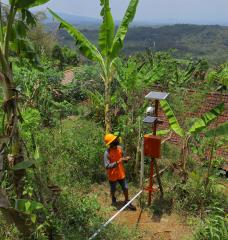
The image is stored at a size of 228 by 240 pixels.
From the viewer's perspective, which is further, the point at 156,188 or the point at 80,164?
the point at 80,164

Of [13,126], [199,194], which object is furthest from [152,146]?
[13,126]

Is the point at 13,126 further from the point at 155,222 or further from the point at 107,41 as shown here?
the point at 107,41

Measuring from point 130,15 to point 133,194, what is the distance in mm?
4013

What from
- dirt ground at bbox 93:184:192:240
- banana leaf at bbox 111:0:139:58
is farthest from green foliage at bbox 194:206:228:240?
banana leaf at bbox 111:0:139:58

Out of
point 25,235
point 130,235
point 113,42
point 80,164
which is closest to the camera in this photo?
point 25,235

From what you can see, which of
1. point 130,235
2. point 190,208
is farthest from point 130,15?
point 130,235

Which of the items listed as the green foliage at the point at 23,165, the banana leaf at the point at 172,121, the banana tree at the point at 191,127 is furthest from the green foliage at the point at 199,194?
the green foliage at the point at 23,165

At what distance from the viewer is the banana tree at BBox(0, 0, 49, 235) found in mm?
4199

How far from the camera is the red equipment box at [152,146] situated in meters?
6.20

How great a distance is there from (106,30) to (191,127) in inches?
119

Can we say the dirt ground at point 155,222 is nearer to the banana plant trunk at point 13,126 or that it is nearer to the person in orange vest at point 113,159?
the person in orange vest at point 113,159

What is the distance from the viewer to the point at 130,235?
A: 556cm

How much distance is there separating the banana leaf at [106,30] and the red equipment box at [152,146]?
9.25 ft

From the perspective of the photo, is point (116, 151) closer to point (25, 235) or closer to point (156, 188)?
point (156, 188)
